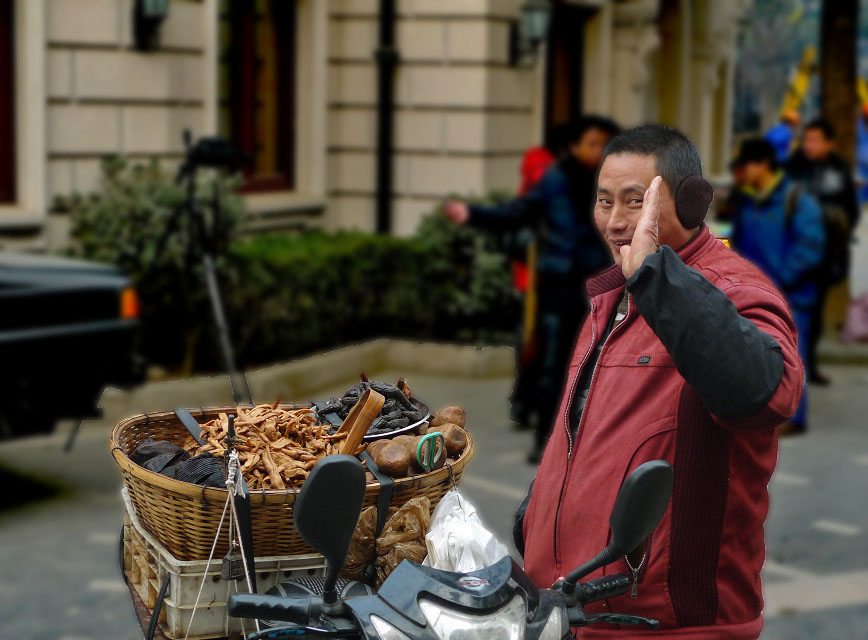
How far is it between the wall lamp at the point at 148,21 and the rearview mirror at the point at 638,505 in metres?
8.96

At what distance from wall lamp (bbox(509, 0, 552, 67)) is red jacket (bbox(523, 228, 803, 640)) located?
10.5 meters

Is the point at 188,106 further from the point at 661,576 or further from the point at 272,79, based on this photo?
the point at 661,576

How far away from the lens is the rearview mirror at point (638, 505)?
82.2 inches

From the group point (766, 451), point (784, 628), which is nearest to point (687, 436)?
point (766, 451)

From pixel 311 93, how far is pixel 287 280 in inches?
121

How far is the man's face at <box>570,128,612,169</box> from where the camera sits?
313 inches

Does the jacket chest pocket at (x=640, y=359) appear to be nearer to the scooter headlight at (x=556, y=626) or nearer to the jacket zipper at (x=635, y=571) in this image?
the jacket zipper at (x=635, y=571)

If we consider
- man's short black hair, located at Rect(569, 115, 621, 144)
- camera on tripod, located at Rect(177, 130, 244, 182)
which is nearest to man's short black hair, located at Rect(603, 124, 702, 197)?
man's short black hair, located at Rect(569, 115, 621, 144)

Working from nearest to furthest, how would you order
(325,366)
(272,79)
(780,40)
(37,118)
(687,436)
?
(687,436) < (37,118) < (325,366) < (272,79) < (780,40)

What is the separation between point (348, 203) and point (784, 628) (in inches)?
343

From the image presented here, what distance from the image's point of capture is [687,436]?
2.52 metres

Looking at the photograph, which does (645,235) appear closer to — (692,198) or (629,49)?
(692,198)

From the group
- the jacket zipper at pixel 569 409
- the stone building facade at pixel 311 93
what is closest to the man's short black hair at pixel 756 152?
the stone building facade at pixel 311 93

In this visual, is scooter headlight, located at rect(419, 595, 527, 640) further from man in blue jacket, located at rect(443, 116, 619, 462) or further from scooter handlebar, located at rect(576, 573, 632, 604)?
man in blue jacket, located at rect(443, 116, 619, 462)
